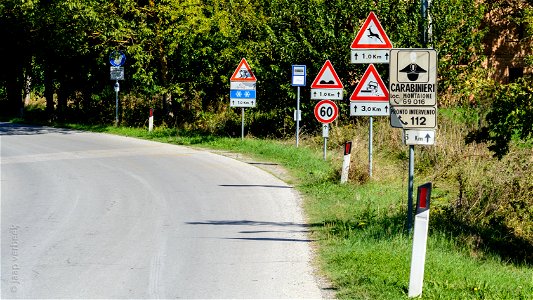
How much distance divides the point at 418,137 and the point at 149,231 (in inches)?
155

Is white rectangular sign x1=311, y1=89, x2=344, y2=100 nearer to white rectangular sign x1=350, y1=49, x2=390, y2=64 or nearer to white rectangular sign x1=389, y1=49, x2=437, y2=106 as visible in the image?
white rectangular sign x1=350, y1=49, x2=390, y2=64

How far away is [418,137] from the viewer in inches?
377

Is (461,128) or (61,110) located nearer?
(461,128)

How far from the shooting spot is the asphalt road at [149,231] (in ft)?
25.8

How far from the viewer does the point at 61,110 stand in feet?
117

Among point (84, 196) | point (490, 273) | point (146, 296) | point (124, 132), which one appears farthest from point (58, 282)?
point (124, 132)

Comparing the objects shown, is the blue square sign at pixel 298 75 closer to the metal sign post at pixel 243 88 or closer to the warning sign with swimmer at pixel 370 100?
the metal sign post at pixel 243 88

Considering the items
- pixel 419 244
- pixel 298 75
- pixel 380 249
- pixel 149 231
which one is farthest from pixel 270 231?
pixel 298 75

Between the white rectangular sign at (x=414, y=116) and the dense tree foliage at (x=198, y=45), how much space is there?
47.0 ft

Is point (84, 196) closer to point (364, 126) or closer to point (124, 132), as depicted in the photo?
point (364, 126)

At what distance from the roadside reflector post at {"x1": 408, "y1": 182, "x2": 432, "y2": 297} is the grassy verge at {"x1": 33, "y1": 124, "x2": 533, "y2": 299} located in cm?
14

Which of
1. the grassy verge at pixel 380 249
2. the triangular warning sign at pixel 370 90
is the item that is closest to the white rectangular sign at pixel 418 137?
the grassy verge at pixel 380 249

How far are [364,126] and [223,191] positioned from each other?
9.39 meters

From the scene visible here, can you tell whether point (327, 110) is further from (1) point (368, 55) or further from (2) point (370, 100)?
(1) point (368, 55)
